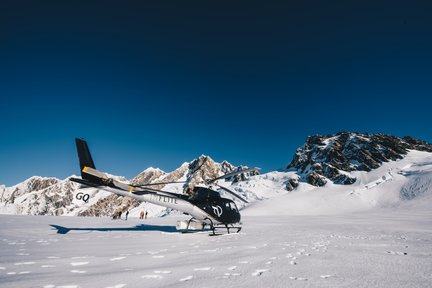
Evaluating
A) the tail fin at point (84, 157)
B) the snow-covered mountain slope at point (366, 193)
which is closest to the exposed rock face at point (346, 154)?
the snow-covered mountain slope at point (366, 193)

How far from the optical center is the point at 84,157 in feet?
46.3

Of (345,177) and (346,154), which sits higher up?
(346,154)

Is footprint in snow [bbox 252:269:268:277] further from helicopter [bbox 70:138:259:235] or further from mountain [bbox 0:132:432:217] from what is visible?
mountain [bbox 0:132:432:217]

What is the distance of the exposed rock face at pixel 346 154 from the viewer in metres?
95.9

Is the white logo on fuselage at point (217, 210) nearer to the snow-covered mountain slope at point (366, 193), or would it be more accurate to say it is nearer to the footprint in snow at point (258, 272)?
the footprint in snow at point (258, 272)

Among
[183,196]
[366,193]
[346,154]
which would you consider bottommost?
[183,196]

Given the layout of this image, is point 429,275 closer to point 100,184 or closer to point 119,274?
point 119,274

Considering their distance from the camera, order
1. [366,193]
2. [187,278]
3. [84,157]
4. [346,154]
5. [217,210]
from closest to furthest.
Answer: [187,278] → [84,157] → [217,210] → [366,193] → [346,154]

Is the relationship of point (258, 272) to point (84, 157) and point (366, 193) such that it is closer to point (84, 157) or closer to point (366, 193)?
point (84, 157)

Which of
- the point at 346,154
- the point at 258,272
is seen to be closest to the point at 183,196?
the point at 258,272

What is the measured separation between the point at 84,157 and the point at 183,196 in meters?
5.88

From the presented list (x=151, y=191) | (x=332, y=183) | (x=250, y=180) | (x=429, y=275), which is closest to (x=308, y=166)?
(x=332, y=183)

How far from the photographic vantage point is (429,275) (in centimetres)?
464

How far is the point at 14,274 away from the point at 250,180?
104m
